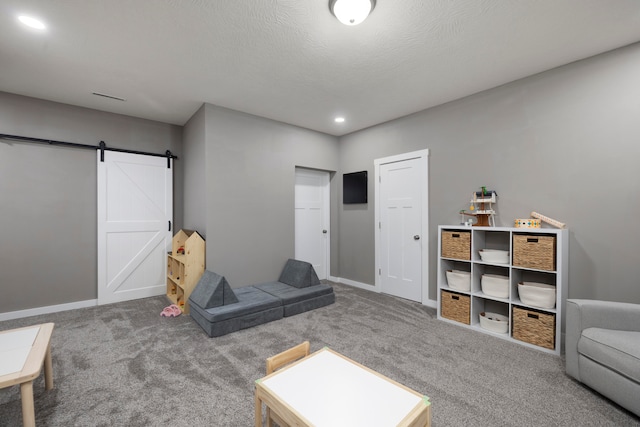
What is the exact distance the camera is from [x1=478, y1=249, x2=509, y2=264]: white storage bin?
2.86 m

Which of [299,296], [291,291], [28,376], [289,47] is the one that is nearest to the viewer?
[28,376]

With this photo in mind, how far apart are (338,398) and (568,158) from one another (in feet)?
10.2

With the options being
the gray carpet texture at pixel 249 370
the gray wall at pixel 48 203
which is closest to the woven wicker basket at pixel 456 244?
the gray carpet texture at pixel 249 370

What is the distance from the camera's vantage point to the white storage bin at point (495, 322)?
2.81m

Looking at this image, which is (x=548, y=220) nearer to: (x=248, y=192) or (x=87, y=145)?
(x=248, y=192)

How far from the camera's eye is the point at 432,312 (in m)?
3.52

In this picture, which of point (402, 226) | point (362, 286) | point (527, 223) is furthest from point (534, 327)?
point (362, 286)

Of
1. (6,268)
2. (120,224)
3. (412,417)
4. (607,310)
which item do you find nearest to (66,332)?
(6,268)

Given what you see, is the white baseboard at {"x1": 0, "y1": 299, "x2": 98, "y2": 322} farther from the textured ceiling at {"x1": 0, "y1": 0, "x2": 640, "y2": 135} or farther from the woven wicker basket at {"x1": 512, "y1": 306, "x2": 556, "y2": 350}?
the woven wicker basket at {"x1": 512, "y1": 306, "x2": 556, "y2": 350}

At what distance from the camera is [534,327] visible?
2.57m

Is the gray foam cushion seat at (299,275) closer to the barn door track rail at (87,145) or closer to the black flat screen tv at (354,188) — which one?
the black flat screen tv at (354,188)

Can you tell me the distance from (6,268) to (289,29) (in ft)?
14.0

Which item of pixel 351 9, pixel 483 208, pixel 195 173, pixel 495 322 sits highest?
pixel 351 9

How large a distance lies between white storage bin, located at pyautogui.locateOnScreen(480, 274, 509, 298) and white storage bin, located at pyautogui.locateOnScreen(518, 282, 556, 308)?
0.14 meters
